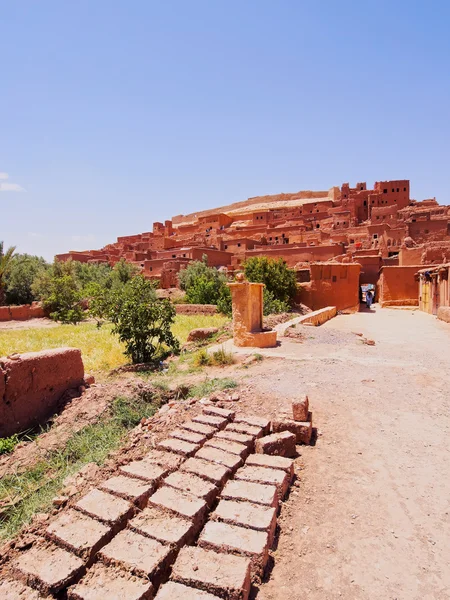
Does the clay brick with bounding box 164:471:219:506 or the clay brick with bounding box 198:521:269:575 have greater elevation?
the clay brick with bounding box 164:471:219:506

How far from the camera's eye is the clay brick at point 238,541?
221 cm

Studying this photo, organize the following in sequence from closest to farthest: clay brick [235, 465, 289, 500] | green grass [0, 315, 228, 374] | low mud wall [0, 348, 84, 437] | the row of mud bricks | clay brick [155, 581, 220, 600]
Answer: clay brick [155, 581, 220, 600] → the row of mud bricks → clay brick [235, 465, 289, 500] → low mud wall [0, 348, 84, 437] → green grass [0, 315, 228, 374]

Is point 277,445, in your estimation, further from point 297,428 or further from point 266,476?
point 266,476

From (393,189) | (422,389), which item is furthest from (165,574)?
(393,189)

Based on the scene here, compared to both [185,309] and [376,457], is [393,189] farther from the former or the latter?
[376,457]

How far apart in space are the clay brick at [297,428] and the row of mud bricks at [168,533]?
25.6 inches

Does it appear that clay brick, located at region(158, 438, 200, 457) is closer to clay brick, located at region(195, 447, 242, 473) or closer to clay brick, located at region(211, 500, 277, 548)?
clay brick, located at region(195, 447, 242, 473)

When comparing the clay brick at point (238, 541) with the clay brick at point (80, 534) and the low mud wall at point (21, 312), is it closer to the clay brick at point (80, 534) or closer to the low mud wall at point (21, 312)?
the clay brick at point (80, 534)

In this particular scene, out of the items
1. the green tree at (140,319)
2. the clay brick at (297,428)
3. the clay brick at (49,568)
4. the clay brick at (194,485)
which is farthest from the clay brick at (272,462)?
the green tree at (140,319)

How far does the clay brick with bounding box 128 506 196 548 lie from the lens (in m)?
2.30

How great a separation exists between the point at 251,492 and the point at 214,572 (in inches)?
31.4

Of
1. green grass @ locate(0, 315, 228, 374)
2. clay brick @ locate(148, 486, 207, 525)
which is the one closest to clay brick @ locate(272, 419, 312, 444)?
clay brick @ locate(148, 486, 207, 525)

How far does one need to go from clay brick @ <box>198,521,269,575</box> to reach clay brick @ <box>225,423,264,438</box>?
1.35m

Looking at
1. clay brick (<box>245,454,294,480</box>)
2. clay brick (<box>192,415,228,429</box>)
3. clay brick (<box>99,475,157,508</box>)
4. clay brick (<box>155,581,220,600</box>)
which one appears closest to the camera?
clay brick (<box>155,581,220,600</box>)
